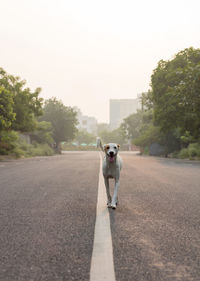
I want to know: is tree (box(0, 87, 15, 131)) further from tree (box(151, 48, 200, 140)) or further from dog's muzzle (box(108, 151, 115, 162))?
dog's muzzle (box(108, 151, 115, 162))

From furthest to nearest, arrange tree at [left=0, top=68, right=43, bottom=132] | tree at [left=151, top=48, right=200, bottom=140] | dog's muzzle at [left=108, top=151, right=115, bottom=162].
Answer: tree at [left=0, top=68, right=43, bottom=132] → tree at [left=151, top=48, right=200, bottom=140] → dog's muzzle at [left=108, top=151, right=115, bottom=162]

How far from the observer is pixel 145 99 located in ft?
145

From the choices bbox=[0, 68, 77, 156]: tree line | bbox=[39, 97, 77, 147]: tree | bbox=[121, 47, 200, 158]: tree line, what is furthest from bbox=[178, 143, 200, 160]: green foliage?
bbox=[39, 97, 77, 147]: tree

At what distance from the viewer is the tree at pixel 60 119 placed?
2140 inches

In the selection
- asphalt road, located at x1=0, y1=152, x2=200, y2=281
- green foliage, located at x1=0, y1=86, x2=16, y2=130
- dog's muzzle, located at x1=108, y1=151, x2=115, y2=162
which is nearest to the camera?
asphalt road, located at x1=0, y1=152, x2=200, y2=281

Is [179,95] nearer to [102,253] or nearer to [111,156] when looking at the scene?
[111,156]

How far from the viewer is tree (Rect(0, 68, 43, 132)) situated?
25.6 meters

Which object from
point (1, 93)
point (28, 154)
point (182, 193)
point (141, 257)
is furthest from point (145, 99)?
point (141, 257)

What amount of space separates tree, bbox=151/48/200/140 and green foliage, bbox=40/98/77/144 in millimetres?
27901

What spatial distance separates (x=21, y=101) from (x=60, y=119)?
28.0 metres

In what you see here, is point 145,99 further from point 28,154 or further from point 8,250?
point 8,250

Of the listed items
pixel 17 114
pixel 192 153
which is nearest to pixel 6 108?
pixel 17 114

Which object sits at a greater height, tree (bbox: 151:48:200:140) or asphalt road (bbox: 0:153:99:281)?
tree (bbox: 151:48:200:140)

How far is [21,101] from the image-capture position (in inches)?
1033
